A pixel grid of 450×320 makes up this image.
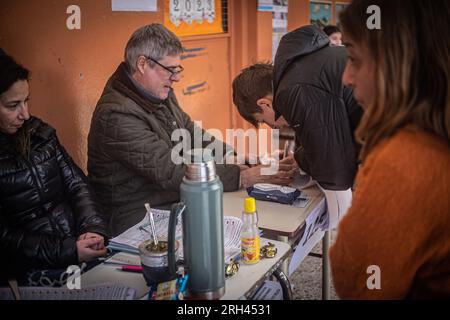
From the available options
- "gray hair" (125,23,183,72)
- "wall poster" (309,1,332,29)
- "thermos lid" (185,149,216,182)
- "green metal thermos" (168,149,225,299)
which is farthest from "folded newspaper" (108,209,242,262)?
"wall poster" (309,1,332,29)

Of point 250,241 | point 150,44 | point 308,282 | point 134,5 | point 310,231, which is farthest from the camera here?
point 308,282

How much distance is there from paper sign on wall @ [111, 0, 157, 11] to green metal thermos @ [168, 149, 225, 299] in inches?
67.7

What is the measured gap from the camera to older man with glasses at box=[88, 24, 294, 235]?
2.06 metres

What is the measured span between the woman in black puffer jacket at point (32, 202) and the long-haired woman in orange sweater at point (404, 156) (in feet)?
3.67

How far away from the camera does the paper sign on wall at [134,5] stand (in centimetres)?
258

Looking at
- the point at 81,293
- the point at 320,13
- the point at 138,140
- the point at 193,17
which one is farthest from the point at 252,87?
the point at 320,13

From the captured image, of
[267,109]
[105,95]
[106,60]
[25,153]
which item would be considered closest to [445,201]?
[267,109]

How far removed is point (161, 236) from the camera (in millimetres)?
1495

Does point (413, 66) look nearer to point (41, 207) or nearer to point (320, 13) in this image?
point (41, 207)

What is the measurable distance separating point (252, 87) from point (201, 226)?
121 cm

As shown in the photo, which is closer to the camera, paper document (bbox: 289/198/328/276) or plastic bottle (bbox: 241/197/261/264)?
plastic bottle (bbox: 241/197/261/264)

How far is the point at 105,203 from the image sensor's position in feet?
7.23

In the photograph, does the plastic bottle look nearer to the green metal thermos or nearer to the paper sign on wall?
the green metal thermos

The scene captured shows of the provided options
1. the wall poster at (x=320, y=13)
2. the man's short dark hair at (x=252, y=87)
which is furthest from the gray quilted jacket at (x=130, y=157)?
the wall poster at (x=320, y=13)
